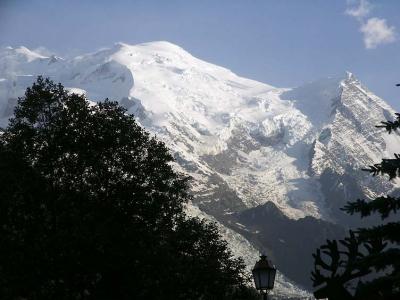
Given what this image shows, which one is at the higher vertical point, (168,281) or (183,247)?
(183,247)

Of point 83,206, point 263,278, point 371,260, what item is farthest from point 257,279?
point 83,206

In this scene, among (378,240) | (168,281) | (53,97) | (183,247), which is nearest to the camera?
(378,240)

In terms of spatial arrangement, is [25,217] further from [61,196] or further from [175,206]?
[175,206]

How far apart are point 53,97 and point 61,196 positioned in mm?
7400

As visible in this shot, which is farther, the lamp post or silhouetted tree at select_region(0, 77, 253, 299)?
silhouetted tree at select_region(0, 77, 253, 299)

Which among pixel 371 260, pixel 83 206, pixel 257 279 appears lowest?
pixel 371 260

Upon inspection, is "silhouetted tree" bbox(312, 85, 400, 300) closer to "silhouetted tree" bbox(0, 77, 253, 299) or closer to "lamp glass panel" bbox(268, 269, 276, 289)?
"lamp glass panel" bbox(268, 269, 276, 289)

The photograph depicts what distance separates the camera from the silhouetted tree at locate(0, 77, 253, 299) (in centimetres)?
2972

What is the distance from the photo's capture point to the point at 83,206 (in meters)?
31.9

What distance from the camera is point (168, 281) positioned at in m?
32.5

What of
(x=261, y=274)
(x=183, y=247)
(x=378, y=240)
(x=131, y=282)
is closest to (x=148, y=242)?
(x=131, y=282)

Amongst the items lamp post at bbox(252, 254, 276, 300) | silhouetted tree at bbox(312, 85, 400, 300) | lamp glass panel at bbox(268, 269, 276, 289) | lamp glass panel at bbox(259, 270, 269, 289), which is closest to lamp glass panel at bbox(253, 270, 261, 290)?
lamp post at bbox(252, 254, 276, 300)

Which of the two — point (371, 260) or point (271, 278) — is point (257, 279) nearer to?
point (271, 278)

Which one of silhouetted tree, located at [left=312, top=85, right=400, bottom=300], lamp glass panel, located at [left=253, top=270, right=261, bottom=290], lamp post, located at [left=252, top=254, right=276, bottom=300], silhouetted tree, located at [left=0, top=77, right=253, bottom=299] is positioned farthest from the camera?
silhouetted tree, located at [left=0, top=77, right=253, bottom=299]
